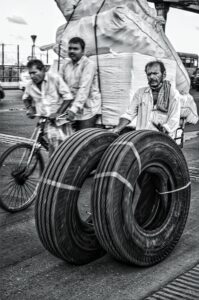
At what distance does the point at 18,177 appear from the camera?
5.63 meters

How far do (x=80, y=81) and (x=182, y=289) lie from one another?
3486mm

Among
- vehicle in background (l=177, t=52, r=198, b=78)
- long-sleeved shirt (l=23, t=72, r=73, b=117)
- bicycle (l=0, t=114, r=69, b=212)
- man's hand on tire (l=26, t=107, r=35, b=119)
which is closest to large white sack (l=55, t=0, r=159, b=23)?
long-sleeved shirt (l=23, t=72, r=73, b=117)

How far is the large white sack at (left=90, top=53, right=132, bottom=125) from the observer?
27.2 ft

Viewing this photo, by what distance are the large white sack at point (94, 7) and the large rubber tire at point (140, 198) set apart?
4533 millimetres

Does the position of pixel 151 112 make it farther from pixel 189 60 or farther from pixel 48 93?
pixel 189 60

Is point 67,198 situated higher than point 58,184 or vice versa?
point 58,184

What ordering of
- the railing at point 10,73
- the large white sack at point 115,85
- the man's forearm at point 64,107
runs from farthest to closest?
1. the railing at point 10,73
2. the large white sack at point 115,85
3. the man's forearm at point 64,107

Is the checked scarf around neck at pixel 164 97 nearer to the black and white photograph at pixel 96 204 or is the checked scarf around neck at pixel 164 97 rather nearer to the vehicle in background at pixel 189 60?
the black and white photograph at pixel 96 204

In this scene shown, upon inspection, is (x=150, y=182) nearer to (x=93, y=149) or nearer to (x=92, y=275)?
(x=93, y=149)

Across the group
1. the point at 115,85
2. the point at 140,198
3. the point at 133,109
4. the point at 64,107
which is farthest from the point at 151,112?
the point at 115,85

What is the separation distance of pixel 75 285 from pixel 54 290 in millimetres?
182

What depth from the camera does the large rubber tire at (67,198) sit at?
3805 mm

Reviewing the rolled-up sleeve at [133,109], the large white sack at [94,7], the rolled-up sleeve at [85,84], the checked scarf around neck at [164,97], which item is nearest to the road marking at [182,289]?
the checked scarf around neck at [164,97]

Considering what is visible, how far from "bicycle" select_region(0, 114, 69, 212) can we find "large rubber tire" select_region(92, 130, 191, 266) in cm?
181
